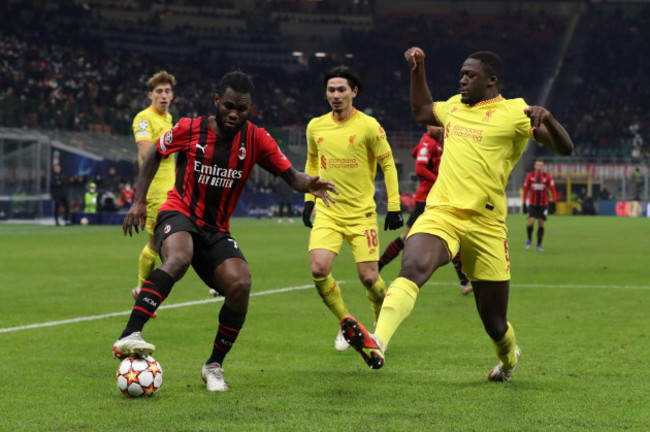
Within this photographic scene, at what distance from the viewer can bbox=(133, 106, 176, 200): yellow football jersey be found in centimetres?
1076

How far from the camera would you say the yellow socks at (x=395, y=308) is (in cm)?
533

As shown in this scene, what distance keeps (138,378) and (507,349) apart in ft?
7.68

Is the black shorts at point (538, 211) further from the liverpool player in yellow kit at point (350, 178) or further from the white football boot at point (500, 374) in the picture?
the white football boot at point (500, 374)

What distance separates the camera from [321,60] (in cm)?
6088

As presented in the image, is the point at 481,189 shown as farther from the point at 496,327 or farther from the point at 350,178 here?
the point at 350,178

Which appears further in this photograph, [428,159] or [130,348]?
[428,159]

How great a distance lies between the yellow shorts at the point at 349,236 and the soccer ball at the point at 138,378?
8.98 feet

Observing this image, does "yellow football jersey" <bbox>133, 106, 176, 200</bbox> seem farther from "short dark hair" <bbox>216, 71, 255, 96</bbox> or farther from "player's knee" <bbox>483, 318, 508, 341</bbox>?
"player's knee" <bbox>483, 318, 508, 341</bbox>

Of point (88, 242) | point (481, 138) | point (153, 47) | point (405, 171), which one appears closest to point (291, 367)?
point (481, 138)

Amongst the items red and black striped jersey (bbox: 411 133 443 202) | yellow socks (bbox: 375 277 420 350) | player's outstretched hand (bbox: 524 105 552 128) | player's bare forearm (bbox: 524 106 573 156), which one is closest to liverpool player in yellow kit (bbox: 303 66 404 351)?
player's bare forearm (bbox: 524 106 573 156)

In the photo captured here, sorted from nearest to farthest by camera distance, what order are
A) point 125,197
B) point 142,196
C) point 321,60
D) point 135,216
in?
point 135,216 < point 142,196 < point 125,197 < point 321,60

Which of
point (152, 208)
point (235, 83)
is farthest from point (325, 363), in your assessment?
point (152, 208)

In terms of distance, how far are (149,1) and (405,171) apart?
66.2 ft

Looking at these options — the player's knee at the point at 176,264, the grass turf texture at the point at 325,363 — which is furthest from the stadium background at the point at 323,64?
the player's knee at the point at 176,264
